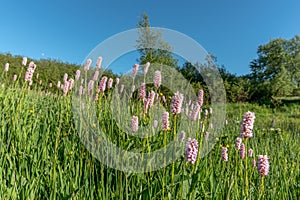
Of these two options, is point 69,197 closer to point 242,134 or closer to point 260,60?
point 242,134

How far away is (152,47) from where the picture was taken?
15.7 ft

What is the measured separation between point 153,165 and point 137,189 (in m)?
0.23

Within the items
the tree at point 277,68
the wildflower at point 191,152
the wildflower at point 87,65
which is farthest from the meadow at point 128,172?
the tree at point 277,68

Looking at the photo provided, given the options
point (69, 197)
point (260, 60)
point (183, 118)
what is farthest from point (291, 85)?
point (69, 197)

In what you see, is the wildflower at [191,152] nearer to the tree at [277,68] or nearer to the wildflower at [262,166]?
the wildflower at [262,166]

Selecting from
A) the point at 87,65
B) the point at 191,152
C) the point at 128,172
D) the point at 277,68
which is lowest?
the point at 128,172

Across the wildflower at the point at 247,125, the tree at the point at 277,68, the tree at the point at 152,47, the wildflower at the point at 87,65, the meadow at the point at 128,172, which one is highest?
the tree at the point at 277,68

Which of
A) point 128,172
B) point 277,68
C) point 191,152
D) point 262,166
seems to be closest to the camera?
point 191,152

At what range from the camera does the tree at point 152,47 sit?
3861mm

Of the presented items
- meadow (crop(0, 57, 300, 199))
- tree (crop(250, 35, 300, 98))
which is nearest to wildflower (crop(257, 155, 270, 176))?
meadow (crop(0, 57, 300, 199))

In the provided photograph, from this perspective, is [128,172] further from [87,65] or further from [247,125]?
[87,65]

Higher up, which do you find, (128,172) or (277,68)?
(277,68)

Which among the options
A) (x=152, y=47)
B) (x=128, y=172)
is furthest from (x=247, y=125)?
(x=152, y=47)

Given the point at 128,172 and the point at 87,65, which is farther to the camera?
the point at 87,65
